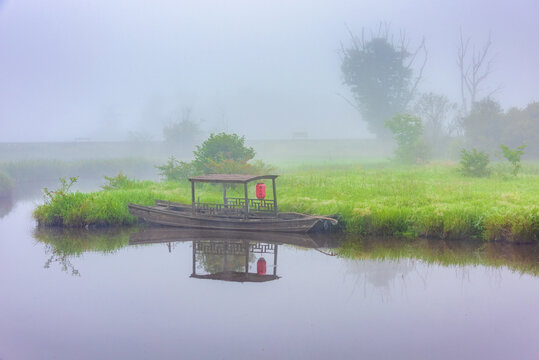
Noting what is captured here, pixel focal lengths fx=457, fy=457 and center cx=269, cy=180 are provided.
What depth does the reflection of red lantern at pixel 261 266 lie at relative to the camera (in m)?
8.37

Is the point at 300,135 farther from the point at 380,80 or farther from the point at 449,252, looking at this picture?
the point at 449,252

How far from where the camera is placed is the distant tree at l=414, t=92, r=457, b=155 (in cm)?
3369

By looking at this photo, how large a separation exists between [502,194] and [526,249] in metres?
3.72

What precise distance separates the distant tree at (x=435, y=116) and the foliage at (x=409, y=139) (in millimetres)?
5222

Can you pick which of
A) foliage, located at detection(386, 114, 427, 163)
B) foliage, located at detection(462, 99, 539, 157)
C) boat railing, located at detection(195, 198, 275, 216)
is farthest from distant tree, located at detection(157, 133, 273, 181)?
foliage, located at detection(462, 99, 539, 157)

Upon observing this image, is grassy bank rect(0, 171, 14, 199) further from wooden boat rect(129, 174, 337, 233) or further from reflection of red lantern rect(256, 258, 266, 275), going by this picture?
reflection of red lantern rect(256, 258, 266, 275)

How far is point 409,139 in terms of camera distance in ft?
94.1

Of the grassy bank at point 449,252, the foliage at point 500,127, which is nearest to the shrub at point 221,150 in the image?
the grassy bank at point 449,252

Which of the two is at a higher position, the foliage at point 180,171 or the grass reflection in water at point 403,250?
the foliage at point 180,171

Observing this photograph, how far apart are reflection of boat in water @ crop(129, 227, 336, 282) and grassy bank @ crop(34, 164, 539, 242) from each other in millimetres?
1479

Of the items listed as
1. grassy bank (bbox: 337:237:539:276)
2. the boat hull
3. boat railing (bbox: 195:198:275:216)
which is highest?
boat railing (bbox: 195:198:275:216)

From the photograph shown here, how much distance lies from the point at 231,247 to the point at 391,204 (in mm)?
4914

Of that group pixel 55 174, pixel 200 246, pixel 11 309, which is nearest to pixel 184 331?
pixel 11 309

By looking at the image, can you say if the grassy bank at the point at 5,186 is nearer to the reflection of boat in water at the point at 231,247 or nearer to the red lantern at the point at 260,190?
the reflection of boat in water at the point at 231,247
